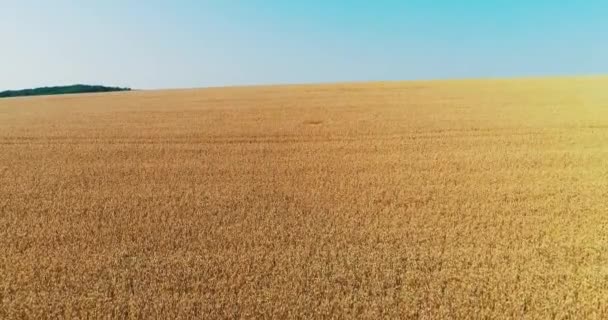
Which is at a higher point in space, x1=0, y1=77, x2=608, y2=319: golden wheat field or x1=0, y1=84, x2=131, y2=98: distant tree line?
x1=0, y1=84, x2=131, y2=98: distant tree line

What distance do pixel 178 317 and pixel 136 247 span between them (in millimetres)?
1711

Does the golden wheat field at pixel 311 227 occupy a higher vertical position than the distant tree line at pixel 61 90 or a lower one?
lower

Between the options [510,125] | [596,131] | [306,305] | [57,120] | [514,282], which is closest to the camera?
[306,305]

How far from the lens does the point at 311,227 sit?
5.96 m

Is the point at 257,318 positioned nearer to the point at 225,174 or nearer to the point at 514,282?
the point at 514,282

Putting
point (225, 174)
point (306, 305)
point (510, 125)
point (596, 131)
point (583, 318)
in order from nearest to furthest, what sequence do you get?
point (583, 318), point (306, 305), point (225, 174), point (596, 131), point (510, 125)

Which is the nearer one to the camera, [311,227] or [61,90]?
[311,227]

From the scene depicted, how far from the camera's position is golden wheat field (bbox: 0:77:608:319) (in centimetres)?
426

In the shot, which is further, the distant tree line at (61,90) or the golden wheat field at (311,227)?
the distant tree line at (61,90)

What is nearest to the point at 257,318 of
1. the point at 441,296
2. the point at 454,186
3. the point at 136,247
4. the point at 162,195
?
the point at 441,296

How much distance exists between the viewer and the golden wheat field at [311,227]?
4262 mm

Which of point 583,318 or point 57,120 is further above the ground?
point 57,120

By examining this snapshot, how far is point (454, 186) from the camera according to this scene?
7.64m

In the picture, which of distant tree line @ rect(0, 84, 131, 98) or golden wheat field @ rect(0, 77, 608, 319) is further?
distant tree line @ rect(0, 84, 131, 98)
